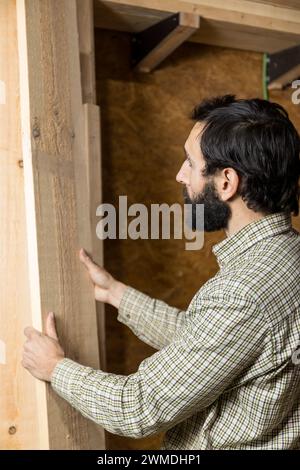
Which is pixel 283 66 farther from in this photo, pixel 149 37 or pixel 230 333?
pixel 230 333

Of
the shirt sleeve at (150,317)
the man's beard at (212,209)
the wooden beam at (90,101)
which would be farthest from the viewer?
the wooden beam at (90,101)

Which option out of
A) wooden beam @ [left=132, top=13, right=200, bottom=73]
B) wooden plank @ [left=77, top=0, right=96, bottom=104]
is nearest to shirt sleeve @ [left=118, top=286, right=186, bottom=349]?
wooden plank @ [left=77, top=0, right=96, bottom=104]

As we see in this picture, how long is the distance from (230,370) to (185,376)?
108mm

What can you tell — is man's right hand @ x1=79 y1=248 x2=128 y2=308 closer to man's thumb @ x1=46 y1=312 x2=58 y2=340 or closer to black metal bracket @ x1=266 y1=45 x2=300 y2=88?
man's thumb @ x1=46 y1=312 x2=58 y2=340

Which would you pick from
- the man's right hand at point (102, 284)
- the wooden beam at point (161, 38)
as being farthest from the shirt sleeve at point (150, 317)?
the wooden beam at point (161, 38)

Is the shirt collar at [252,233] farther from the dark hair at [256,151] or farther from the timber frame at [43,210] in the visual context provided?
the timber frame at [43,210]

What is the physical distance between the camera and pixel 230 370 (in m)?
1.51

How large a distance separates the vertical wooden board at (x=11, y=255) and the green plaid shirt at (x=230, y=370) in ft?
1.05

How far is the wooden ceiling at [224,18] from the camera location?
238 cm

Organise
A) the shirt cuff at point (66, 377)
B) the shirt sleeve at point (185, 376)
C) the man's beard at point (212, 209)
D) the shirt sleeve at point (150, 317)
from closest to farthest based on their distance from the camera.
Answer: the shirt sleeve at point (185, 376) < the shirt cuff at point (66, 377) < the man's beard at point (212, 209) < the shirt sleeve at point (150, 317)

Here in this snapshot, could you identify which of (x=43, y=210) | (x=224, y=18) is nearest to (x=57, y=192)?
(x=43, y=210)

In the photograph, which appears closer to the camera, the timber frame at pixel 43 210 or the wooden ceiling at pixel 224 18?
the timber frame at pixel 43 210
